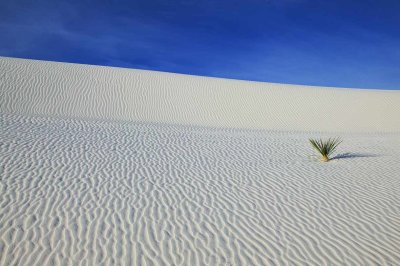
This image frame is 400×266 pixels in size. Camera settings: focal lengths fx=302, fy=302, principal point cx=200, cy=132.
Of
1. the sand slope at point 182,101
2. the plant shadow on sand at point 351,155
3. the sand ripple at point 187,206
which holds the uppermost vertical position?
the sand slope at point 182,101

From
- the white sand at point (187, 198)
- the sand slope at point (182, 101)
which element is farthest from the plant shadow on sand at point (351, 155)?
the sand slope at point (182, 101)

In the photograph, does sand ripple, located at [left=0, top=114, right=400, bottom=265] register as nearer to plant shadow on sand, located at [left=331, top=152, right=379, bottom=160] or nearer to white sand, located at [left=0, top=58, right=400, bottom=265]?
white sand, located at [left=0, top=58, right=400, bottom=265]

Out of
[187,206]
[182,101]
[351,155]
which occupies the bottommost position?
[187,206]

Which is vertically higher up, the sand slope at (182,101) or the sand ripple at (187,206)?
the sand slope at (182,101)

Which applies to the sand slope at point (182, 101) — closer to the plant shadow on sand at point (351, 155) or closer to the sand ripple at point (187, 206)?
the plant shadow on sand at point (351, 155)

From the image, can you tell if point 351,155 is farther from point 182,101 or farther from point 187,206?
point 182,101

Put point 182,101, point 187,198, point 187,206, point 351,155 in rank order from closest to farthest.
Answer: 1. point 187,206
2. point 187,198
3. point 351,155
4. point 182,101

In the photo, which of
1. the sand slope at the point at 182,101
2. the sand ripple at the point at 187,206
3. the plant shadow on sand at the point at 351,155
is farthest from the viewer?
the sand slope at the point at 182,101

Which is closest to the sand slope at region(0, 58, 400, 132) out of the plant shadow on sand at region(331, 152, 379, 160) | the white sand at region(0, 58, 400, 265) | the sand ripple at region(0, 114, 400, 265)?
the white sand at region(0, 58, 400, 265)

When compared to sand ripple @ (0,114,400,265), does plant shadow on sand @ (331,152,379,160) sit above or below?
above

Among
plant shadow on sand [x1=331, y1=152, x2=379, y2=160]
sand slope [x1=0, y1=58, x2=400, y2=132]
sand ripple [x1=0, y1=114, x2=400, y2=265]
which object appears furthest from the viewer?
sand slope [x1=0, y1=58, x2=400, y2=132]

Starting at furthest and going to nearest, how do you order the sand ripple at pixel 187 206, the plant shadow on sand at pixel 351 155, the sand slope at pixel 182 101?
the sand slope at pixel 182 101
the plant shadow on sand at pixel 351 155
the sand ripple at pixel 187 206

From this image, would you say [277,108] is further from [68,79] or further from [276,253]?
[276,253]

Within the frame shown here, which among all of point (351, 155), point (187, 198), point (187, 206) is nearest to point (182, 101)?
point (351, 155)
